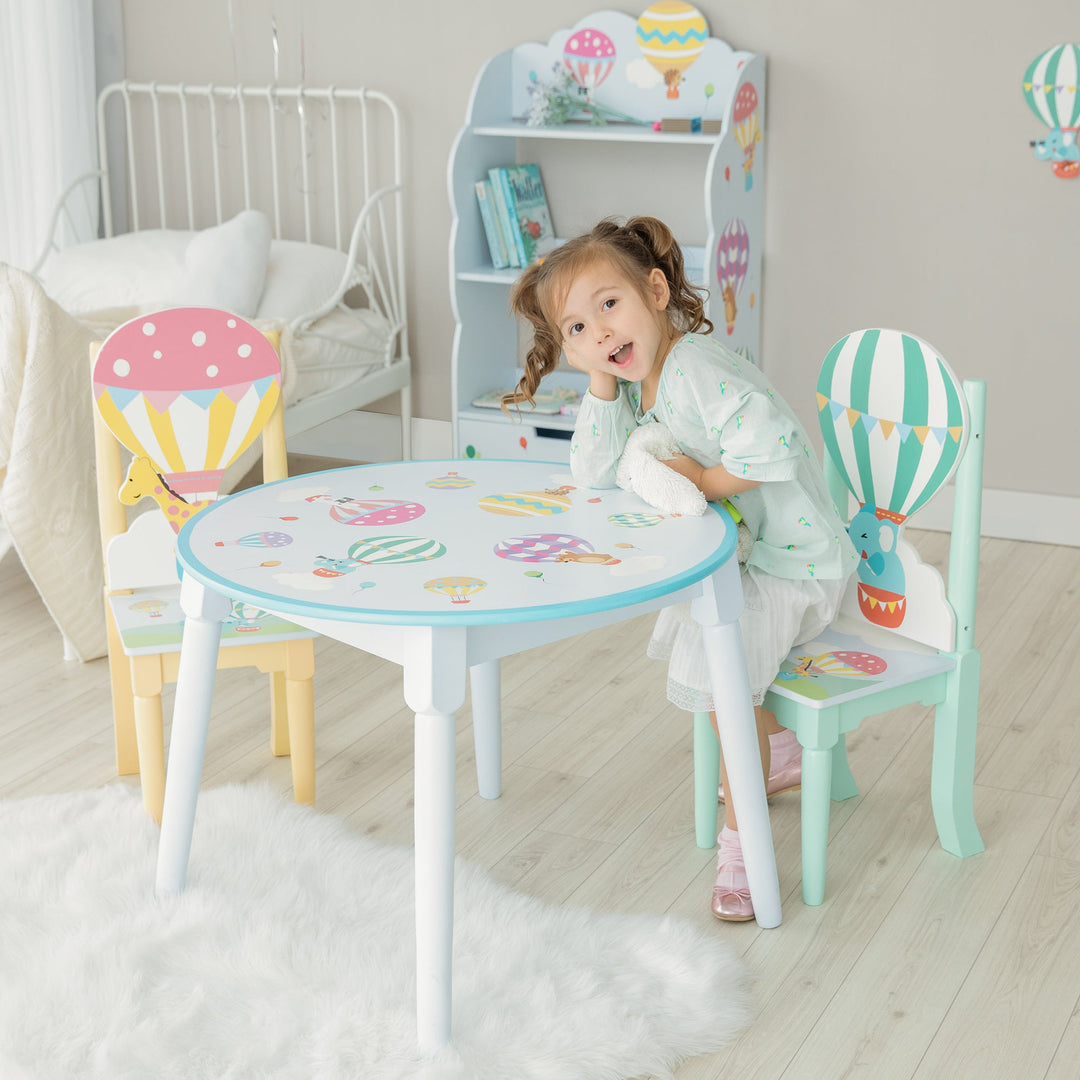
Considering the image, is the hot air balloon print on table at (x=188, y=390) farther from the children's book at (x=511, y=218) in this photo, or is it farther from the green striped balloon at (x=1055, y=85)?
the green striped balloon at (x=1055, y=85)

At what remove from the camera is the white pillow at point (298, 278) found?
11.4ft

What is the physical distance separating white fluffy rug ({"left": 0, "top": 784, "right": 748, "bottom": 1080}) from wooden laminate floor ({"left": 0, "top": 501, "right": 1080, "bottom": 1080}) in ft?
0.30

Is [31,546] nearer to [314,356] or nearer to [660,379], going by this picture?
[314,356]

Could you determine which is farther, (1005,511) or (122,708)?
(1005,511)

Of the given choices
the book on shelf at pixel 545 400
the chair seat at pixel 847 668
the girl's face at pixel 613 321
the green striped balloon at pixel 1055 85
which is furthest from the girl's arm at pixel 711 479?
the green striped balloon at pixel 1055 85

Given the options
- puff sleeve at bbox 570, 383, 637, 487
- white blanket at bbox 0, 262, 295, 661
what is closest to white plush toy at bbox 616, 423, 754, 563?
puff sleeve at bbox 570, 383, 637, 487

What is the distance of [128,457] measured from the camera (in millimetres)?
2975

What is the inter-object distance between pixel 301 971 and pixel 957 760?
0.94 metres

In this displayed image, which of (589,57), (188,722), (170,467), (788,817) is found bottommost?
(788,817)

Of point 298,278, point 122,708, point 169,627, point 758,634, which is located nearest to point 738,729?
point 758,634

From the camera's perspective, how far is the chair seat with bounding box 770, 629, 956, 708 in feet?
5.97

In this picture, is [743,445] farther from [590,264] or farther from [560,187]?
[560,187]

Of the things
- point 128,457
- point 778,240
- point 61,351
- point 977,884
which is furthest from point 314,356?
point 977,884

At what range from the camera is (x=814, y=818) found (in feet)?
6.08
